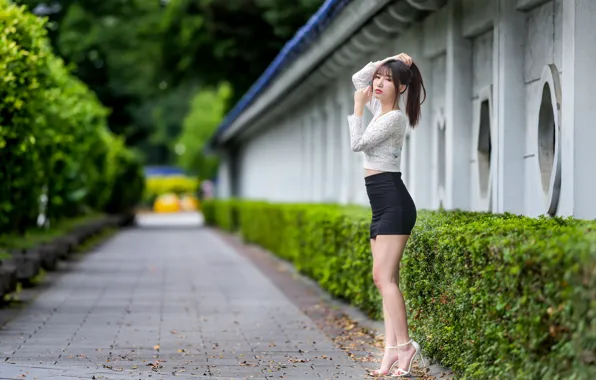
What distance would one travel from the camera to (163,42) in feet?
128

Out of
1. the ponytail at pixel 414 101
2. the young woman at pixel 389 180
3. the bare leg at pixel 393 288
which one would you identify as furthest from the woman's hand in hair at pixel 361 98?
the bare leg at pixel 393 288

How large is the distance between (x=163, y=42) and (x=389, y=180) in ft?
105

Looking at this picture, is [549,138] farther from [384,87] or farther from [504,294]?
[504,294]

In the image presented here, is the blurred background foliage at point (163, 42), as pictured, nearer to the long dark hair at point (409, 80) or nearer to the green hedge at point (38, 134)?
the green hedge at point (38, 134)

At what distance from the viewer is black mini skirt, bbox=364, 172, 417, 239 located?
7453mm

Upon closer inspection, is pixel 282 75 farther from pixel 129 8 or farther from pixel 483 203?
pixel 129 8

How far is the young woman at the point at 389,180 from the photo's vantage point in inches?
294

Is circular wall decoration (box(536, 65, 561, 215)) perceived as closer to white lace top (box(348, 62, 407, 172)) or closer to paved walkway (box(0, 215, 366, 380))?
white lace top (box(348, 62, 407, 172))

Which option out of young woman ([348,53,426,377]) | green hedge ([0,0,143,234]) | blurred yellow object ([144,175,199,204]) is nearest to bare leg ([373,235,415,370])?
young woman ([348,53,426,377])

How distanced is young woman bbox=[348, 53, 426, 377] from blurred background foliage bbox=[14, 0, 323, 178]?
22.5 meters

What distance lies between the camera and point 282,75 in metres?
18.9

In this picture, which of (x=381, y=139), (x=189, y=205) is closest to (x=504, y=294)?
(x=381, y=139)

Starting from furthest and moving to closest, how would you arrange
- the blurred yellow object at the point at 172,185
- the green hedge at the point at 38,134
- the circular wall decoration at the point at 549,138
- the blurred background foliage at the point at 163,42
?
the blurred yellow object at the point at 172,185
the blurred background foliage at the point at 163,42
the green hedge at the point at 38,134
the circular wall decoration at the point at 549,138

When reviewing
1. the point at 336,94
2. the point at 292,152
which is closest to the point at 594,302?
the point at 336,94
